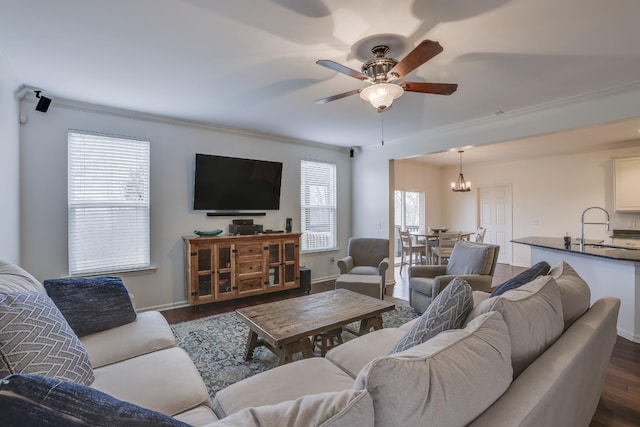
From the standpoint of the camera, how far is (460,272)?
3.51m

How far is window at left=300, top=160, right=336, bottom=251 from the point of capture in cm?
537

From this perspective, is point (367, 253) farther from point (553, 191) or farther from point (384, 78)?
point (553, 191)

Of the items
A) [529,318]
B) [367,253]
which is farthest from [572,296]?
[367,253]

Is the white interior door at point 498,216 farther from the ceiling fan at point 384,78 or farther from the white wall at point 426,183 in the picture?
the ceiling fan at point 384,78

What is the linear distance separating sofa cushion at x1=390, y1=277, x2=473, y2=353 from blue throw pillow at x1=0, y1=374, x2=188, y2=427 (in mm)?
921

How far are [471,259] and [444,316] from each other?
2.53 m

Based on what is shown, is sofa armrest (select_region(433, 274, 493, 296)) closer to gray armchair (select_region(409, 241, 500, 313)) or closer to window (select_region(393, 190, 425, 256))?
gray armchair (select_region(409, 241, 500, 313))

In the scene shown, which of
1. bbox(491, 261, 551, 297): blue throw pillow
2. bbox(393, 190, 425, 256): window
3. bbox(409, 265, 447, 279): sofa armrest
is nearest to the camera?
bbox(491, 261, 551, 297): blue throw pillow

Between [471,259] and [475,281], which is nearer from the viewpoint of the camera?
[475,281]

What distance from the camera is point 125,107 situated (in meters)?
3.61

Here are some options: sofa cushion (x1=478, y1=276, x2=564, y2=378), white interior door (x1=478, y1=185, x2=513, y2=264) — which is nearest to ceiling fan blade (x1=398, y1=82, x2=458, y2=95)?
sofa cushion (x1=478, y1=276, x2=564, y2=378)

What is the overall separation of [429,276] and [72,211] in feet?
13.9

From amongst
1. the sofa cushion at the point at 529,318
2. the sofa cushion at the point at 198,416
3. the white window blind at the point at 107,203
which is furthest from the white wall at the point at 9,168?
the sofa cushion at the point at 529,318

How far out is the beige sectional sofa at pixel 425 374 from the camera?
2.39 feet
